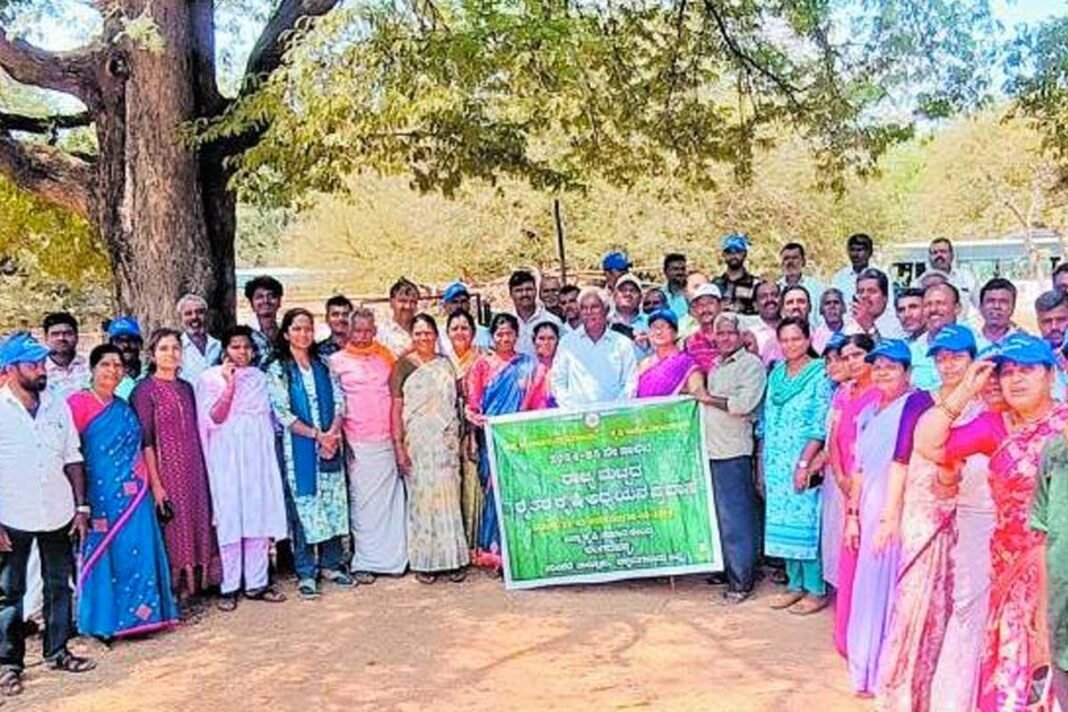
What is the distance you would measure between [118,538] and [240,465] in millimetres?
920

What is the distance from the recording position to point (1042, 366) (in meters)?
3.77

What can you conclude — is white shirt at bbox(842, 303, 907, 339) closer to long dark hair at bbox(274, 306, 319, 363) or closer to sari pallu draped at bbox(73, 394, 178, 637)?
long dark hair at bbox(274, 306, 319, 363)

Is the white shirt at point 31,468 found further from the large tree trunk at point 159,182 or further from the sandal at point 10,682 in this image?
the large tree trunk at point 159,182

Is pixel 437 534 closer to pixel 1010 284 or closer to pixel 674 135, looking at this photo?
pixel 1010 284

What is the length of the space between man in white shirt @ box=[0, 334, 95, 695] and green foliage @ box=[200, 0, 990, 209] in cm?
239

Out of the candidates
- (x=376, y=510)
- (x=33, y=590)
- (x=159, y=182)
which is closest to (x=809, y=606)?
(x=376, y=510)

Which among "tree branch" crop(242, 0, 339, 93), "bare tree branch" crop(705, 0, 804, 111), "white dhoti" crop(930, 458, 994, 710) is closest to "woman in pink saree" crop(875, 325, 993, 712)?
"white dhoti" crop(930, 458, 994, 710)

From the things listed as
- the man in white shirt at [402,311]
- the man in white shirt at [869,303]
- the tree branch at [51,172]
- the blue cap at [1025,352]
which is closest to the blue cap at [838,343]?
the man in white shirt at [869,303]

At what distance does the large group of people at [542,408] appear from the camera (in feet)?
14.6

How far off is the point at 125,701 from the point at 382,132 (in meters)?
4.07

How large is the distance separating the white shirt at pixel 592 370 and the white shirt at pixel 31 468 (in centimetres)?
289

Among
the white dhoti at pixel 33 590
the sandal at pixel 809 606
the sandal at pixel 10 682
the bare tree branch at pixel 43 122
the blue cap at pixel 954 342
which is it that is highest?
the bare tree branch at pixel 43 122

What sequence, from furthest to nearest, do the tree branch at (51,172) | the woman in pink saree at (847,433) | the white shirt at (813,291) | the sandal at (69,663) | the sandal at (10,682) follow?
the tree branch at (51,172) → the white shirt at (813,291) → the sandal at (69,663) → the sandal at (10,682) → the woman in pink saree at (847,433)

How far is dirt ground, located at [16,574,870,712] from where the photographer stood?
5348 millimetres
